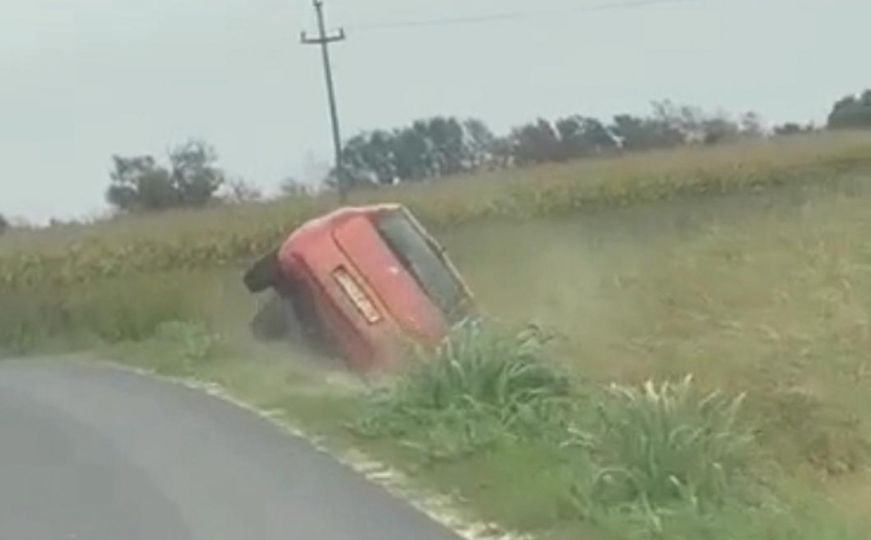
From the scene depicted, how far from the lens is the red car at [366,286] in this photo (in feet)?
71.2

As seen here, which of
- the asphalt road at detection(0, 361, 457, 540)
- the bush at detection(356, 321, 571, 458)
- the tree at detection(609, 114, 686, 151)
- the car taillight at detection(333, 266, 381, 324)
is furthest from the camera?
the tree at detection(609, 114, 686, 151)

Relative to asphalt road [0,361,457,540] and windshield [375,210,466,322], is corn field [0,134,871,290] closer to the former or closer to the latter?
windshield [375,210,466,322]

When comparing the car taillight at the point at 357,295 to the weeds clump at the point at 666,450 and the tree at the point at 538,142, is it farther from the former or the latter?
the tree at the point at 538,142

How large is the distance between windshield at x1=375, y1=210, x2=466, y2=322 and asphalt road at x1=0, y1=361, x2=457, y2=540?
257 centimetres

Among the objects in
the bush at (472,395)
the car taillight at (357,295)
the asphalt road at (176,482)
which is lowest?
the asphalt road at (176,482)

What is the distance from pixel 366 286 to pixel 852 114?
53.7 meters

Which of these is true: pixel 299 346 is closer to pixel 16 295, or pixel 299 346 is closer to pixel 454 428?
pixel 454 428

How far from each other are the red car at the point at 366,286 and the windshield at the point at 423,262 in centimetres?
1

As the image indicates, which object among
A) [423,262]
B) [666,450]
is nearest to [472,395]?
[666,450]

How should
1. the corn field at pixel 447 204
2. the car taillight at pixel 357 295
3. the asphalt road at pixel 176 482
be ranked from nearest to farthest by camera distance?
the asphalt road at pixel 176 482 < the car taillight at pixel 357 295 < the corn field at pixel 447 204

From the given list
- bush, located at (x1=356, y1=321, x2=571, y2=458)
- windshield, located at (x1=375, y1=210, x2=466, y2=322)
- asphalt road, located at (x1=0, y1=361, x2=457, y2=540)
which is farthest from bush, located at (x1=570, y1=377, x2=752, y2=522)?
windshield, located at (x1=375, y1=210, x2=466, y2=322)

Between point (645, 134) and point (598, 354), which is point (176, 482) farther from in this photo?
point (645, 134)

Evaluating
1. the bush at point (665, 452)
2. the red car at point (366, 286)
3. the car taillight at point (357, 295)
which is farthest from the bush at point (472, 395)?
the car taillight at point (357, 295)

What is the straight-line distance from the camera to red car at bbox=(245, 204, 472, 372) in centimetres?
2170
